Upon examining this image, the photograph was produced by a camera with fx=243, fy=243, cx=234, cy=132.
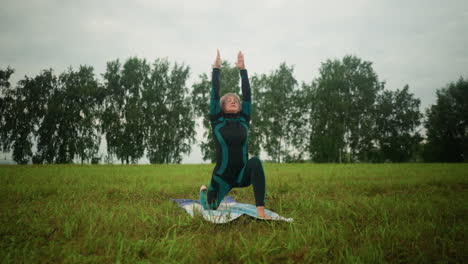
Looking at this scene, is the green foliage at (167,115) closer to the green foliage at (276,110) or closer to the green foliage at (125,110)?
the green foliage at (125,110)

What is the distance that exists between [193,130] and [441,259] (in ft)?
108

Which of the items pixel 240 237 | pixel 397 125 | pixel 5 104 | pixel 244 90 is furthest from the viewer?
pixel 397 125

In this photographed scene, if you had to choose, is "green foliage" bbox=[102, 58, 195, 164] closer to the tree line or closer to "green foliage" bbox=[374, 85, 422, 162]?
the tree line

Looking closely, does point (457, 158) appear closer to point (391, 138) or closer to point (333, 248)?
point (391, 138)

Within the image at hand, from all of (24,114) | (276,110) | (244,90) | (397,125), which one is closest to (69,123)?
(24,114)

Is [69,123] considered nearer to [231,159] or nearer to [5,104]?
[5,104]

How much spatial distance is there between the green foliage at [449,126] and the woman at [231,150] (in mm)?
42666

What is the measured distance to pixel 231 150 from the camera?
3.58 metres

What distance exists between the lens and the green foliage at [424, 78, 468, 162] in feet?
112

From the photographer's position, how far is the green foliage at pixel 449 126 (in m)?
34.1

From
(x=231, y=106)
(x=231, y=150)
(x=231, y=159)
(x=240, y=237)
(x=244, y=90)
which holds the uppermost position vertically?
(x=244, y=90)

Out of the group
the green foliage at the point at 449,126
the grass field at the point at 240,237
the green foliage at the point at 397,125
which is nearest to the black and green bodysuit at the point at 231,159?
the grass field at the point at 240,237

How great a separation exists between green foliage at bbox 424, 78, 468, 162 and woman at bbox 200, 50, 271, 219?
42666 millimetres

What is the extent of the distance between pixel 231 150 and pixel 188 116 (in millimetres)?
31481
